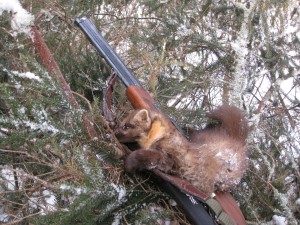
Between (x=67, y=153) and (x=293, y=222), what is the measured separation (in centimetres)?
147

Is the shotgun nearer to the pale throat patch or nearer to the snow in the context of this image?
the pale throat patch

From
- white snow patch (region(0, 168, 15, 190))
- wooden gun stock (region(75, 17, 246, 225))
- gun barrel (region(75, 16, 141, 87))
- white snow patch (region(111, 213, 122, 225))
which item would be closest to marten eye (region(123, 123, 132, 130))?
wooden gun stock (region(75, 17, 246, 225))

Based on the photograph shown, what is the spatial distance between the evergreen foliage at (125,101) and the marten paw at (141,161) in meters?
0.06

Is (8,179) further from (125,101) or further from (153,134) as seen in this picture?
(153,134)

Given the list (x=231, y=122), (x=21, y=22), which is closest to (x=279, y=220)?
(x=231, y=122)

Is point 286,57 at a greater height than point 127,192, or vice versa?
point 286,57

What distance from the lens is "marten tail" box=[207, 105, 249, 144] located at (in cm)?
212

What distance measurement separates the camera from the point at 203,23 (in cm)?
366

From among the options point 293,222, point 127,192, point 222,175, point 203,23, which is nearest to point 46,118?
point 127,192

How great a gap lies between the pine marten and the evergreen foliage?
12 centimetres

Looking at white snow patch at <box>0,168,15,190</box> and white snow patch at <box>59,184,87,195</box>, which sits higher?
white snow patch at <box>0,168,15,190</box>

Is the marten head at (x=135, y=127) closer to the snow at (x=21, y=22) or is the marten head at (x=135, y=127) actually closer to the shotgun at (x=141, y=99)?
the shotgun at (x=141, y=99)

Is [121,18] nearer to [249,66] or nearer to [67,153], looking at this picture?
[249,66]

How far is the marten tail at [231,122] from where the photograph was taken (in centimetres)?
212
